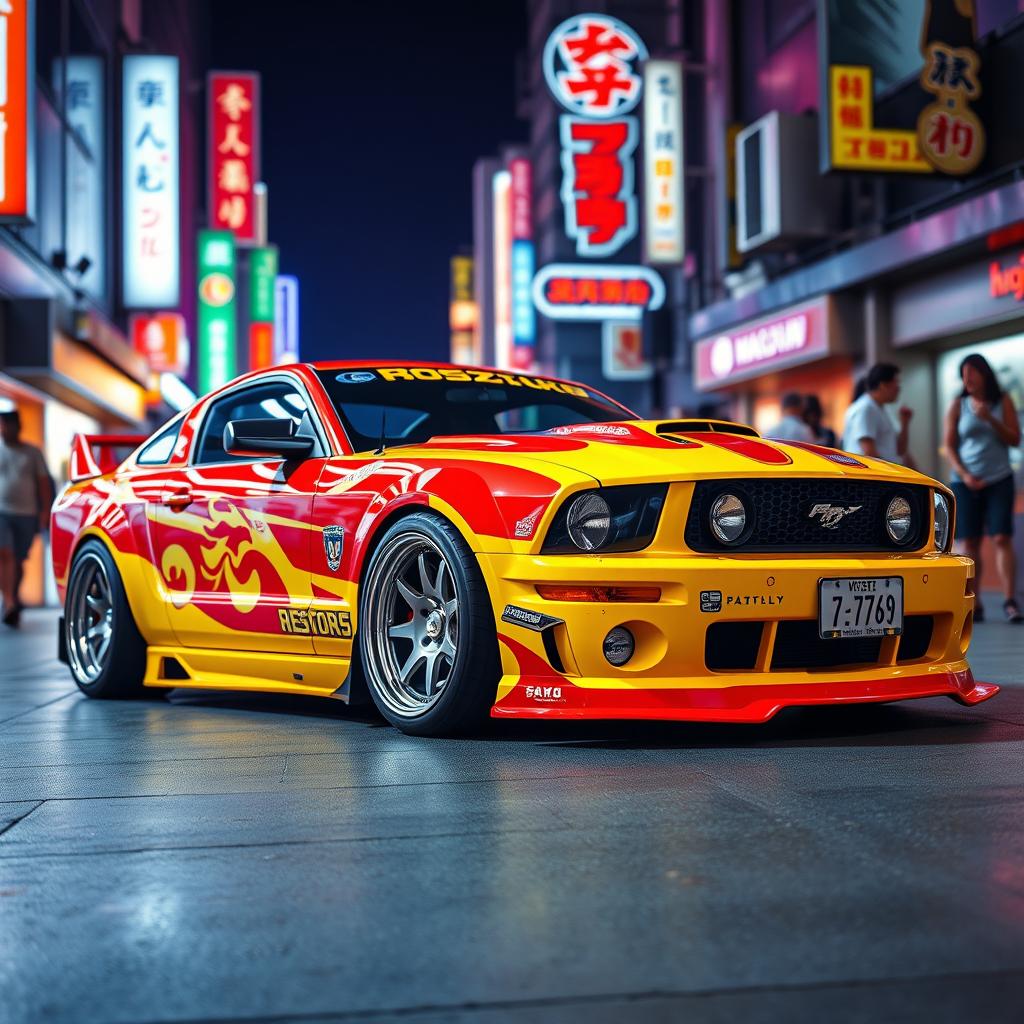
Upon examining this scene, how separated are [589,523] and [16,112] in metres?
11.4

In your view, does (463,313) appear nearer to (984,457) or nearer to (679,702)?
(984,457)

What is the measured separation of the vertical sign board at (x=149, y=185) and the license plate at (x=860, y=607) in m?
22.3

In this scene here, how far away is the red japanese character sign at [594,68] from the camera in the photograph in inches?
1083

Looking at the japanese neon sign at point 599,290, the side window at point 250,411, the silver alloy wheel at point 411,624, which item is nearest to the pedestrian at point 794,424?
the side window at point 250,411

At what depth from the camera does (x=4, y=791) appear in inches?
163

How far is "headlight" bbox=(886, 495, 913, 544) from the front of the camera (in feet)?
16.2

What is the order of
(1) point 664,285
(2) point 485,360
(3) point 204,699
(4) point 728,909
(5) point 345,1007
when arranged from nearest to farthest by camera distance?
(5) point 345,1007, (4) point 728,909, (3) point 204,699, (1) point 664,285, (2) point 485,360

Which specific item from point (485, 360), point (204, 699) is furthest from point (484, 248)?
point (204, 699)

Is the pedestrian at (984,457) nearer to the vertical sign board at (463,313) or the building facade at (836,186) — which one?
the building facade at (836,186)

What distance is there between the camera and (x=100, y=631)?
677 cm

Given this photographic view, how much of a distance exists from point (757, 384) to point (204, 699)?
50.0 feet

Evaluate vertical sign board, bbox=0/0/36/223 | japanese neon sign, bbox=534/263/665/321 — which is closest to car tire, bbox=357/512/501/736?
vertical sign board, bbox=0/0/36/223

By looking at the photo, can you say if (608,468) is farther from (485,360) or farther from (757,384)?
(485,360)

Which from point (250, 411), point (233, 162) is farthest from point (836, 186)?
point (233, 162)
